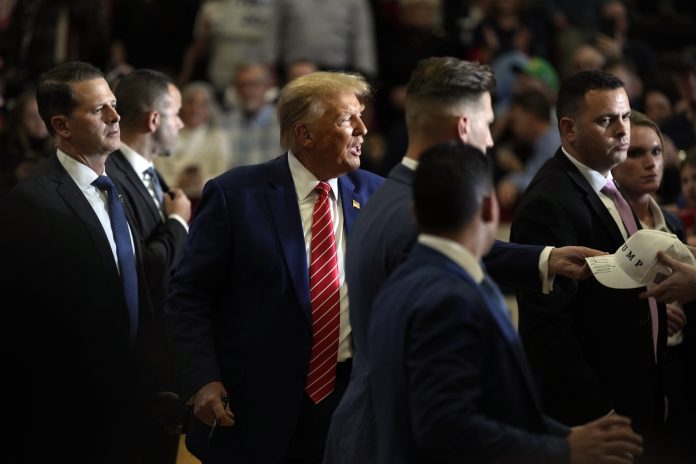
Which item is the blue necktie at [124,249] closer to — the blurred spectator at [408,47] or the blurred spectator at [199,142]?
the blurred spectator at [199,142]

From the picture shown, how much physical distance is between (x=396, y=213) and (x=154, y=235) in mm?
1631

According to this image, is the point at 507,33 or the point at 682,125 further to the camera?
the point at 507,33

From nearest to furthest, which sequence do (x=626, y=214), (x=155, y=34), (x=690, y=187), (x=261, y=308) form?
(x=261, y=308)
(x=626, y=214)
(x=690, y=187)
(x=155, y=34)

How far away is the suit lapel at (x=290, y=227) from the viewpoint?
373 cm

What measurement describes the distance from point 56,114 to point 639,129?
2220 millimetres

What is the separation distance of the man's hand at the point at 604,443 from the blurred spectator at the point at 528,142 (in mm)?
5404

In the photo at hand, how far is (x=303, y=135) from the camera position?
384 cm

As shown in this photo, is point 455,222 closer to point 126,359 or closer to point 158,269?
point 126,359

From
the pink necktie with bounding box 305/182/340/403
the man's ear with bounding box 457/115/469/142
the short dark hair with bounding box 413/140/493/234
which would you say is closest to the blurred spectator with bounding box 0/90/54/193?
the pink necktie with bounding box 305/182/340/403

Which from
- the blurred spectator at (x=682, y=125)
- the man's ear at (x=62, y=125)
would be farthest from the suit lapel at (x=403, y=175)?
the blurred spectator at (x=682, y=125)

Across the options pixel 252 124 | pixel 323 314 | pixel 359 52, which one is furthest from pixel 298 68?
pixel 323 314

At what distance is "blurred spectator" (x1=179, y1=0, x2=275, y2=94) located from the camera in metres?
9.45

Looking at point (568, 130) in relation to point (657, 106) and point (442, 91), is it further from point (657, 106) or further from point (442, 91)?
point (657, 106)

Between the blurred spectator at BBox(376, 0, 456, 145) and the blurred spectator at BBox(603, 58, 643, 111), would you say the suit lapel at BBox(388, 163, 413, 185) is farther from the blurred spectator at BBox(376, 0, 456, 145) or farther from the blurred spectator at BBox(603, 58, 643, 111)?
the blurred spectator at BBox(376, 0, 456, 145)
